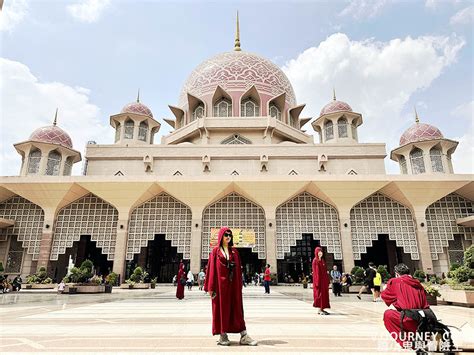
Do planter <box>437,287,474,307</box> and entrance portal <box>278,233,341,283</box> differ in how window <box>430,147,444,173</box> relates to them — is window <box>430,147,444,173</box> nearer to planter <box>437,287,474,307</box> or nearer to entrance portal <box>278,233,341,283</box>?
entrance portal <box>278,233,341,283</box>

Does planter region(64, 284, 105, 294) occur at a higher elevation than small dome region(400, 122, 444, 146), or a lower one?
lower

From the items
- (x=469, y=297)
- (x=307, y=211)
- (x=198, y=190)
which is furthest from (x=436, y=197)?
(x=198, y=190)

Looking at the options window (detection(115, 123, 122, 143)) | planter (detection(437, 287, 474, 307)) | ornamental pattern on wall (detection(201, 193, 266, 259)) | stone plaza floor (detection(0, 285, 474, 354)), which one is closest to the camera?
stone plaza floor (detection(0, 285, 474, 354))

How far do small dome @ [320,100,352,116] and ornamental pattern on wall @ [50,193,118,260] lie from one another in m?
19.3

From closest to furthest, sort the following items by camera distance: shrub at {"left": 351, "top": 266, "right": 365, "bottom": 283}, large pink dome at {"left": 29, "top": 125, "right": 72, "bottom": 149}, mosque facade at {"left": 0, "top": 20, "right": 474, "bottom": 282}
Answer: shrub at {"left": 351, "top": 266, "right": 365, "bottom": 283} → mosque facade at {"left": 0, "top": 20, "right": 474, "bottom": 282} → large pink dome at {"left": 29, "top": 125, "right": 72, "bottom": 149}

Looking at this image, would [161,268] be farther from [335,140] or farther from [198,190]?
[335,140]

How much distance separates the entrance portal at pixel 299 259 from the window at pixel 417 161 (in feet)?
31.5

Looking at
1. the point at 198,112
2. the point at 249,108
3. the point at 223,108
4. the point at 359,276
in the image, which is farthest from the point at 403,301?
the point at 198,112

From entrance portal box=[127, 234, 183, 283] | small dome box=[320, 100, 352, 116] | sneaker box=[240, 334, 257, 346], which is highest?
small dome box=[320, 100, 352, 116]

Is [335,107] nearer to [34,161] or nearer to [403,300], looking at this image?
[34,161]

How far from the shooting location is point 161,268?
23.9 meters

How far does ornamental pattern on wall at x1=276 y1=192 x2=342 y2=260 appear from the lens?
21.0 metres

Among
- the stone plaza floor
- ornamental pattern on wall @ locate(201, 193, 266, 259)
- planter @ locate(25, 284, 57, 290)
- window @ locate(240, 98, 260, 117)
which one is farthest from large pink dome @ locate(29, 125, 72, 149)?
the stone plaza floor

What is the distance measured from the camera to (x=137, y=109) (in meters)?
29.2
